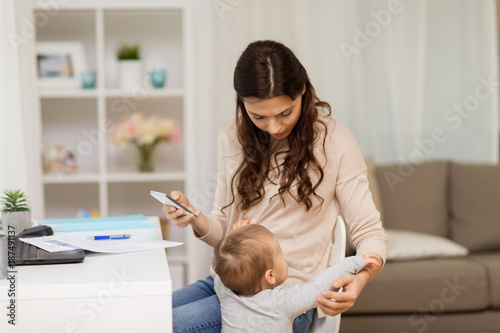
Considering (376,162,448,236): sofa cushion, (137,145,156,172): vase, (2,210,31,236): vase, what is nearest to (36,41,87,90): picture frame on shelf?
(137,145,156,172): vase

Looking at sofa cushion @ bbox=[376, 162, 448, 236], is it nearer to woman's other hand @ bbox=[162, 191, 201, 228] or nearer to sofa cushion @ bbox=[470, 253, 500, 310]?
sofa cushion @ bbox=[470, 253, 500, 310]

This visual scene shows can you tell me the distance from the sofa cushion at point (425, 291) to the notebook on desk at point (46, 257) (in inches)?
61.8

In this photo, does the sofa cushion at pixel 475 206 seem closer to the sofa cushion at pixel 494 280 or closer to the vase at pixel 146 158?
the sofa cushion at pixel 494 280

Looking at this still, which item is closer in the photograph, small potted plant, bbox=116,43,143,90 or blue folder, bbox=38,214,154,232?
blue folder, bbox=38,214,154,232

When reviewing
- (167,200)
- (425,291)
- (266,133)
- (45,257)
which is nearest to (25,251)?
(45,257)

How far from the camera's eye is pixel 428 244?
2709 mm

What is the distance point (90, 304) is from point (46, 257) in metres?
0.23

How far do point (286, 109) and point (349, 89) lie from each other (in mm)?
1910

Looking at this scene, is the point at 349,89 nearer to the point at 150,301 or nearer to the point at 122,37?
the point at 122,37

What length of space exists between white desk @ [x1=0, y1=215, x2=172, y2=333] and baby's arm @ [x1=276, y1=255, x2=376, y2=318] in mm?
343

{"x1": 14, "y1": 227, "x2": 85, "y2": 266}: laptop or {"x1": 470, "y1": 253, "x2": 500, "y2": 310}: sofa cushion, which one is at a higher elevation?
{"x1": 14, "y1": 227, "x2": 85, "y2": 266}: laptop

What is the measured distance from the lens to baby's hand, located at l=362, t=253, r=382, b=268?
1391mm

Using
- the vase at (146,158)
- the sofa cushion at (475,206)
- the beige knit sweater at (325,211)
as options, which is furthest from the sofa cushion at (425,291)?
the vase at (146,158)

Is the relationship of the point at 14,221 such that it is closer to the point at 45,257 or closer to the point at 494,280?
the point at 45,257
